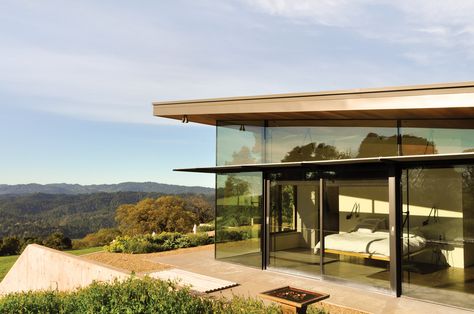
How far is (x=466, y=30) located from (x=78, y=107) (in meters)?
30.9

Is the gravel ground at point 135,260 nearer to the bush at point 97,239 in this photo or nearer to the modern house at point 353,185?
the modern house at point 353,185

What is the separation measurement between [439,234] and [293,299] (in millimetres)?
3962

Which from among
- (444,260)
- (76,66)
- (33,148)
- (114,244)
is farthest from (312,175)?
(33,148)

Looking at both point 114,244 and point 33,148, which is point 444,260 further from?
point 33,148

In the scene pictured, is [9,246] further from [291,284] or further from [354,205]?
[354,205]

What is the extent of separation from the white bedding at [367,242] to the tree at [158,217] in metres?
16.7

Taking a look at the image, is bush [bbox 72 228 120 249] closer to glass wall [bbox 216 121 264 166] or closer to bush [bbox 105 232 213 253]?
bush [bbox 105 232 213 253]

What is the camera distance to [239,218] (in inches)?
416

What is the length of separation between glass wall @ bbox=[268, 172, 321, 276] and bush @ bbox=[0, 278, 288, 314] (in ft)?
12.9

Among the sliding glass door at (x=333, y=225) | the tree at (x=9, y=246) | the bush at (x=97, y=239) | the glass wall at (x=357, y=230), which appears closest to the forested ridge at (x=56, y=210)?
the bush at (x=97, y=239)

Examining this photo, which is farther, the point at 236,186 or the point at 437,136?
the point at 236,186

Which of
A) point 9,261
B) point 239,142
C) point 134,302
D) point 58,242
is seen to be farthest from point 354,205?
point 58,242

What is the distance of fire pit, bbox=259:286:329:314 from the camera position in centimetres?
467

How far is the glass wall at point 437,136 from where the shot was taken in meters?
7.51
